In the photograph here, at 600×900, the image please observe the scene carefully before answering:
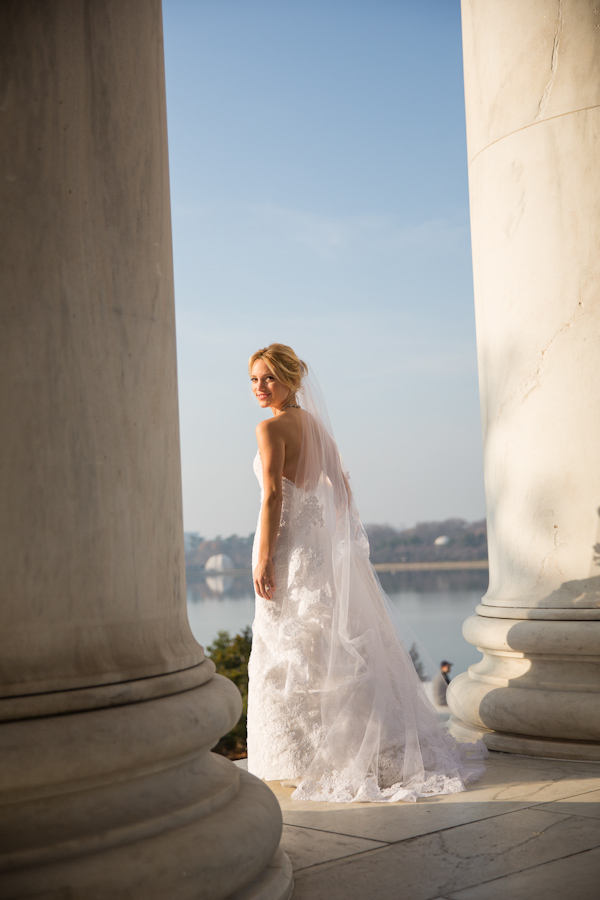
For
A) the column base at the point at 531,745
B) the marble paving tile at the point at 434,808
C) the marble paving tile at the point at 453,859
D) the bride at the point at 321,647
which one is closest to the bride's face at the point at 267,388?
the bride at the point at 321,647

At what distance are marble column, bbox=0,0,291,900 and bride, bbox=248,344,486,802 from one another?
6273mm

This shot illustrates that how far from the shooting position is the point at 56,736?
7863 millimetres

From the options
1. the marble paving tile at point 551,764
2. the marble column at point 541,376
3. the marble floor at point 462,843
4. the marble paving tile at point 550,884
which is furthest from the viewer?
the marble column at point 541,376

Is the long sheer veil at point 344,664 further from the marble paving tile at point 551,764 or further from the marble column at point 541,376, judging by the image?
the marble column at point 541,376

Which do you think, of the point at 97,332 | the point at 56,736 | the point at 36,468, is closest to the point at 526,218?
the point at 97,332

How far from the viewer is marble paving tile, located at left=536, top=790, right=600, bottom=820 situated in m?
13.1

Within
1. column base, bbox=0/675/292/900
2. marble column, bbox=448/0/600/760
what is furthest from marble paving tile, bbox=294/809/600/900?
marble column, bbox=448/0/600/760

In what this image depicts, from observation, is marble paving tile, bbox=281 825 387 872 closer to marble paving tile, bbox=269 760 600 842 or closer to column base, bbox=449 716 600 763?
marble paving tile, bbox=269 760 600 842

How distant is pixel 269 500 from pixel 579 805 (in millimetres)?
7910

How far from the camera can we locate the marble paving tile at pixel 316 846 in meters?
11.5

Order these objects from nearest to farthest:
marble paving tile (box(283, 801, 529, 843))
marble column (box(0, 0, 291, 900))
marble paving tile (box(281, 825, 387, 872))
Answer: marble column (box(0, 0, 291, 900))
marble paving tile (box(281, 825, 387, 872))
marble paving tile (box(283, 801, 529, 843))

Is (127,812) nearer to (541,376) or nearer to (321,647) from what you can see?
(321,647)

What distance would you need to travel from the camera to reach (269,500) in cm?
1750

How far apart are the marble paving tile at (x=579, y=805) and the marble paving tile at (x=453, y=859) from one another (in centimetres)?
29
